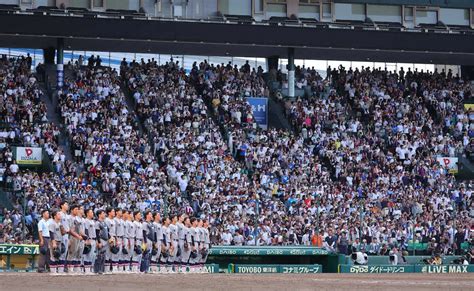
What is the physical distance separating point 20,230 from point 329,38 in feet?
75.9

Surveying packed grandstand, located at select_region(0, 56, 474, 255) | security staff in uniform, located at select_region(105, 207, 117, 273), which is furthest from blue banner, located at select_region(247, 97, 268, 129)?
security staff in uniform, located at select_region(105, 207, 117, 273)

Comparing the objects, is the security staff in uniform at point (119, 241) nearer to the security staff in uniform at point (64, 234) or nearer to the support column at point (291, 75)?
the security staff in uniform at point (64, 234)

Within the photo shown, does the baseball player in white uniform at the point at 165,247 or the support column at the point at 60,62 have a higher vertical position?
the support column at the point at 60,62

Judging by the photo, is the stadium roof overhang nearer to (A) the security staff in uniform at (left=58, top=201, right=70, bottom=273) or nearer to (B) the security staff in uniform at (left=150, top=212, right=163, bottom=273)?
(B) the security staff in uniform at (left=150, top=212, right=163, bottom=273)

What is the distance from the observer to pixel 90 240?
113 feet

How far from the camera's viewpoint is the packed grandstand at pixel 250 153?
1876 inches

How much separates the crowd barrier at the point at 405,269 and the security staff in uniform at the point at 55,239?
1402cm

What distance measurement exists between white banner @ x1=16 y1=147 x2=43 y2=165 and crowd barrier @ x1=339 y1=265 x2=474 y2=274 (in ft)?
42.6

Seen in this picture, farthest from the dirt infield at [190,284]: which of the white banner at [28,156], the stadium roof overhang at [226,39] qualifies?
the stadium roof overhang at [226,39]

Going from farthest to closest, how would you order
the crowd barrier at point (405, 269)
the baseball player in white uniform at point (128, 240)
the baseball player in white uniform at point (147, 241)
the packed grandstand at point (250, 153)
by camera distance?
the packed grandstand at point (250, 153)
the crowd barrier at point (405, 269)
the baseball player in white uniform at point (147, 241)
the baseball player in white uniform at point (128, 240)

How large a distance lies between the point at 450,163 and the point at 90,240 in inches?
1095

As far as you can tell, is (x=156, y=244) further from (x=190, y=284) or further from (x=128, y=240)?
(x=190, y=284)

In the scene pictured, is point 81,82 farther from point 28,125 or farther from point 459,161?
point 459,161

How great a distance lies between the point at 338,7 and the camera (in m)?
61.0
